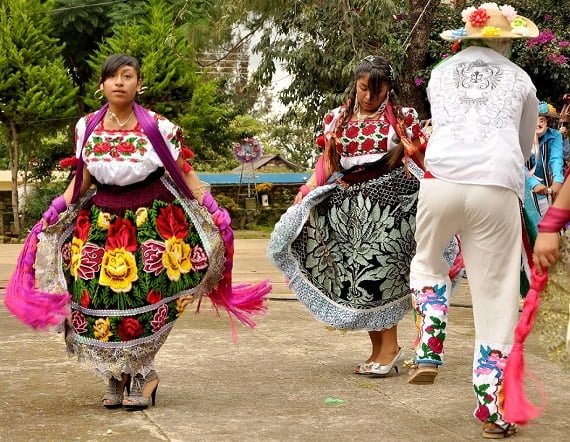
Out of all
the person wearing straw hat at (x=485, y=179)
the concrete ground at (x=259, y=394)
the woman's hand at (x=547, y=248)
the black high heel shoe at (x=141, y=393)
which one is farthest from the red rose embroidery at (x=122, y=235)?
the woman's hand at (x=547, y=248)

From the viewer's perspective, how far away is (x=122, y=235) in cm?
556

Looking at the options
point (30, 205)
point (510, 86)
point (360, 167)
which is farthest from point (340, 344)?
point (30, 205)

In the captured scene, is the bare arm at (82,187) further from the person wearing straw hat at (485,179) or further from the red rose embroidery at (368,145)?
the person wearing straw hat at (485,179)

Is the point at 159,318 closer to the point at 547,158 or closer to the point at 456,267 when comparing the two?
the point at 456,267

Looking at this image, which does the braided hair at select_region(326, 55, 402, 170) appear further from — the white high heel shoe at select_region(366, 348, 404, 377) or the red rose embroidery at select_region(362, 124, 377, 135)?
the white high heel shoe at select_region(366, 348, 404, 377)

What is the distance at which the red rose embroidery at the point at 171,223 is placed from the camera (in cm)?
561

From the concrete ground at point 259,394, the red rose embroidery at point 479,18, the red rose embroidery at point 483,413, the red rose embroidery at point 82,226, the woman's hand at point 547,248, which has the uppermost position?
the red rose embroidery at point 479,18

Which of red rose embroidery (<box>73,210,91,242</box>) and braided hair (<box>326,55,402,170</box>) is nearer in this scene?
red rose embroidery (<box>73,210,91,242</box>)

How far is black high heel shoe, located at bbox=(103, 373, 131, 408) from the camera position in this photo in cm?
563

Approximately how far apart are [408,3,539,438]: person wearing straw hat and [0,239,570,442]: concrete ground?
0.43m

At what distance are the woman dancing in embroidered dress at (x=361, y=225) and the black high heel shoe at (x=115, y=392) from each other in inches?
54.6

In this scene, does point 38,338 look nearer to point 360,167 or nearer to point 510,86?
point 360,167

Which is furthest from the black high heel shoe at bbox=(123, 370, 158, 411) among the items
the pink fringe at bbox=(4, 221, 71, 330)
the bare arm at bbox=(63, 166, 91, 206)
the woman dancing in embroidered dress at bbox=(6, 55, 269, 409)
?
the bare arm at bbox=(63, 166, 91, 206)

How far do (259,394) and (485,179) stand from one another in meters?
1.82
